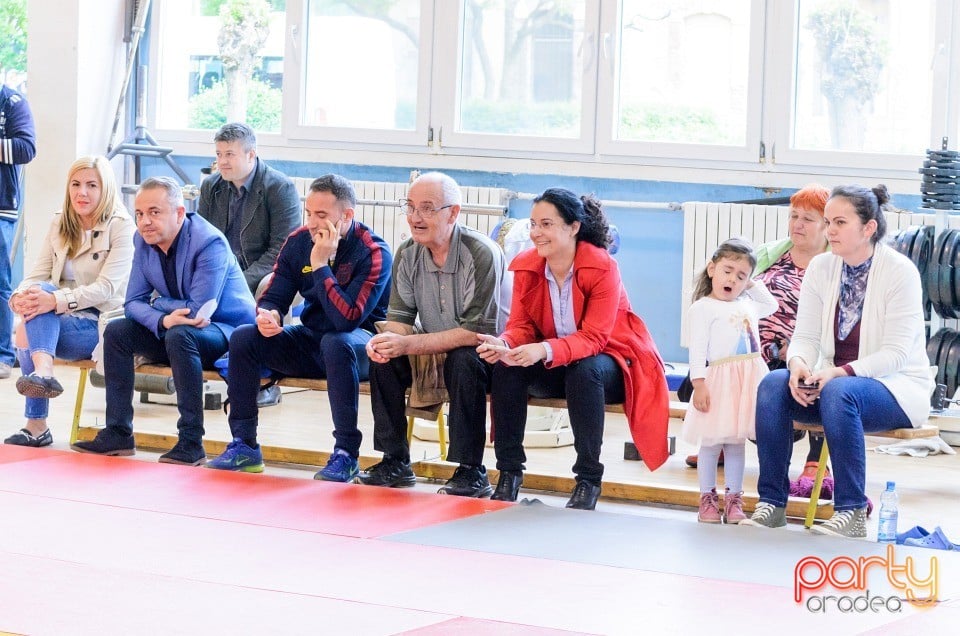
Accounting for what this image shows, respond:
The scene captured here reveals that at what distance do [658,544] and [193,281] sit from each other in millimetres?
1939

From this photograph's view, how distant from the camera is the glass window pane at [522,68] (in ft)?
21.0

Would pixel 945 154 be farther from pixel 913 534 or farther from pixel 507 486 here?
pixel 507 486

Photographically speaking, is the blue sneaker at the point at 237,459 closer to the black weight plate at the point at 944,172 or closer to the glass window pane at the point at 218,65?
the black weight plate at the point at 944,172

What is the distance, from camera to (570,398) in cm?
367

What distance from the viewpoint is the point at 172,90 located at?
24.0 feet

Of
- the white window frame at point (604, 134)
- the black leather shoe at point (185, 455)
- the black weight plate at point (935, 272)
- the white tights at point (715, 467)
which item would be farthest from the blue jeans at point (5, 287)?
the black weight plate at point (935, 272)

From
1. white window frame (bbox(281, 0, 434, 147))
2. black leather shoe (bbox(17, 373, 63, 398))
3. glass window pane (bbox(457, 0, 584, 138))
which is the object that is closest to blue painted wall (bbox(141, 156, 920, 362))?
glass window pane (bbox(457, 0, 584, 138))

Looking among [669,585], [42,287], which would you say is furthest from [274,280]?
[669,585]

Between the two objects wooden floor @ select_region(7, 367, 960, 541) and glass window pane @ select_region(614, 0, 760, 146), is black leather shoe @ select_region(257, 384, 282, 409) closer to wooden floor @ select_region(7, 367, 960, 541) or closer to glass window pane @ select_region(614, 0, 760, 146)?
wooden floor @ select_region(7, 367, 960, 541)

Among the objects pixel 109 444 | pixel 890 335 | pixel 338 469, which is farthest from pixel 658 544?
pixel 109 444

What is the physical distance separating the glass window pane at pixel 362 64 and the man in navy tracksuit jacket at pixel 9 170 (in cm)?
144

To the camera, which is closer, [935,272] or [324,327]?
[324,327]

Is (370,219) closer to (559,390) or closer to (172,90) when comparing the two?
(172,90)

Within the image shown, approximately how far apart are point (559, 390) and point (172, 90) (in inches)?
169
